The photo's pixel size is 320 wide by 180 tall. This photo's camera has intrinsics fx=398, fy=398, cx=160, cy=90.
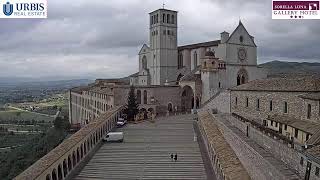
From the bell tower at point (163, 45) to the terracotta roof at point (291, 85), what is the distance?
24770 mm

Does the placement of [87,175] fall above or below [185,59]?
below

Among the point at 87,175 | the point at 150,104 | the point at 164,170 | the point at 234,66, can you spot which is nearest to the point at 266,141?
the point at 164,170

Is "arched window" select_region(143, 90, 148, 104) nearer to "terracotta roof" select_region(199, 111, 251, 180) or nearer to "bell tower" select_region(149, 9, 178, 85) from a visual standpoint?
"bell tower" select_region(149, 9, 178, 85)

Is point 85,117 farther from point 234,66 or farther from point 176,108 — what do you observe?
point 234,66

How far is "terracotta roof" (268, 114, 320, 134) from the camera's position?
68.3 ft

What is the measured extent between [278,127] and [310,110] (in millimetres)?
3619

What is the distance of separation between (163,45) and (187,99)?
11346 mm

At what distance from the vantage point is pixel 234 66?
49.2 m

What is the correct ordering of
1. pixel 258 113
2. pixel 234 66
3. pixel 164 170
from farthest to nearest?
pixel 234 66
pixel 258 113
pixel 164 170

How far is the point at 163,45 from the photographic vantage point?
56.8 meters

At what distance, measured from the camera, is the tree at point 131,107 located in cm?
3988

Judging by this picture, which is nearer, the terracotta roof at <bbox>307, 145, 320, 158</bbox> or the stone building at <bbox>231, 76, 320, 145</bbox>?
the terracotta roof at <bbox>307, 145, 320, 158</bbox>

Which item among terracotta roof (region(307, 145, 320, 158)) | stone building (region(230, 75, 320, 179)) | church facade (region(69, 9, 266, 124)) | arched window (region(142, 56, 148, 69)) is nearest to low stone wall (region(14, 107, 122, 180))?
stone building (region(230, 75, 320, 179))

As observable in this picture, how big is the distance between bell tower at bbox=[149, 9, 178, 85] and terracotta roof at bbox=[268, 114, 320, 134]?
3011cm
